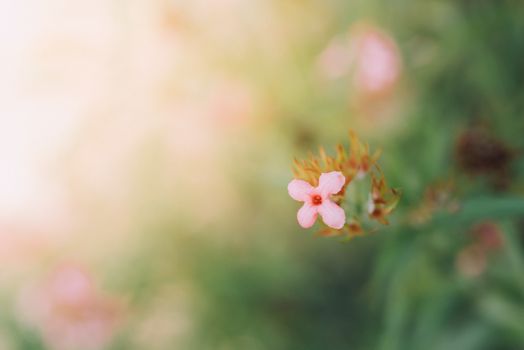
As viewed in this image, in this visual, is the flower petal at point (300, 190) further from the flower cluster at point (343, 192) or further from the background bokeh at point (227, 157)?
the background bokeh at point (227, 157)

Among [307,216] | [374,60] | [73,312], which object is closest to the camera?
[307,216]

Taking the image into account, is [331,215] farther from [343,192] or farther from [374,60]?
[374,60]

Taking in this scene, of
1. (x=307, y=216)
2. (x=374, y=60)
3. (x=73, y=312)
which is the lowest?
(x=307, y=216)

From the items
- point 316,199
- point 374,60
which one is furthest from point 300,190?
point 374,60

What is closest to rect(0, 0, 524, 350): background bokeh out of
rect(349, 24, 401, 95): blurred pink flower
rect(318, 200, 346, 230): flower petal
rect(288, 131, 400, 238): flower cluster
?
rect(349, 24, 401, 95): blurred pink flower

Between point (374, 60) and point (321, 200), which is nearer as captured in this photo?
point (321, 200)

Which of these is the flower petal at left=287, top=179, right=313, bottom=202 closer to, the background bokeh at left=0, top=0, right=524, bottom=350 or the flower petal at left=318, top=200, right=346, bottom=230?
the flower petal at left=318, top=200, right=346, bottom=230

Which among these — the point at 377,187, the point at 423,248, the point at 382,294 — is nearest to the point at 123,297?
the point at 382,294

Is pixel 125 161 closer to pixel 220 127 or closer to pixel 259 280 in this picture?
pixel 220 127
